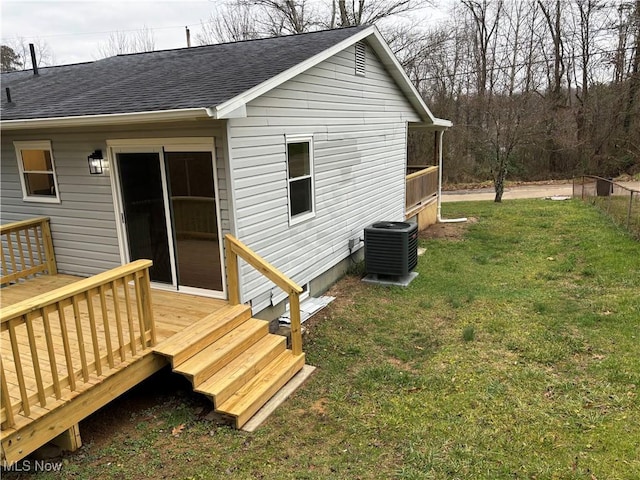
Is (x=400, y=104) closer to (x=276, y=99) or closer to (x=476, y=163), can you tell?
(x=276, y=99)

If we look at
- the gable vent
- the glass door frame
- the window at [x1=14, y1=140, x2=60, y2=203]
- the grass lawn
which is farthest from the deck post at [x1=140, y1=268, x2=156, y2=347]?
the gable vent

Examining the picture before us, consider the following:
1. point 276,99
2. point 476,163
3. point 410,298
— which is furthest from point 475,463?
point 476,163

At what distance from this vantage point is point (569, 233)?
10.9 m

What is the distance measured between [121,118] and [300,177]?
261cm

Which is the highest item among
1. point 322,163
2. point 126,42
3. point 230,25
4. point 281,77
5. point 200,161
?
point 230,25

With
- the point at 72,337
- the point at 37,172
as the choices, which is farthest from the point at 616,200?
the point at 37,172

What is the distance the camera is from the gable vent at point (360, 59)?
784cm

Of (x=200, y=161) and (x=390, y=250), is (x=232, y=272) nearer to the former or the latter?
(x=200, y=161)

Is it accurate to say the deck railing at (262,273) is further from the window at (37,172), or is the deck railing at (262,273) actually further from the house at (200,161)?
the window at (37,172)

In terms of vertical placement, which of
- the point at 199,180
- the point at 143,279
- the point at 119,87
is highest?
the point at 119,87

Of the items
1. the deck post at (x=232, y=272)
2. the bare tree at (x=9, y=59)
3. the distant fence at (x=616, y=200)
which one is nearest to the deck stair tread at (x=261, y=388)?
the deck post at (x=232, y=272)

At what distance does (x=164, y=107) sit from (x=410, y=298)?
4.63m

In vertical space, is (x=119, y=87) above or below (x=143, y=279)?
above

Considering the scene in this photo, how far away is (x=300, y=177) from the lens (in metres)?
6.45
